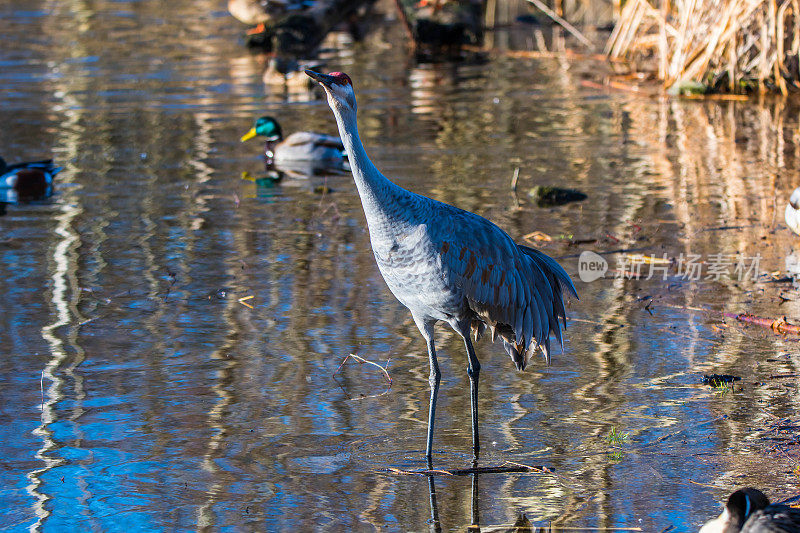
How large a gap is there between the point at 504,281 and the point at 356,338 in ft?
7.05

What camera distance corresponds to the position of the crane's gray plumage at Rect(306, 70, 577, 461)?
18.0ft

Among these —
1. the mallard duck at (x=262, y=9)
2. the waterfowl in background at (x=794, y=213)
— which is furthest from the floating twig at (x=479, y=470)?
the mallard duck at (x=262, y=9)

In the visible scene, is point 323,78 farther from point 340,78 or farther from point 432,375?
point 432,375

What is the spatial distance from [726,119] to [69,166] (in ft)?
28.5

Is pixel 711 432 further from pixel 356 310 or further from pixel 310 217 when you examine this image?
pixel 310 217

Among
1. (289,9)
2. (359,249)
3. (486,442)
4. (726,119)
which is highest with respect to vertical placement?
(289,9)

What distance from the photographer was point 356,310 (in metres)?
8.27

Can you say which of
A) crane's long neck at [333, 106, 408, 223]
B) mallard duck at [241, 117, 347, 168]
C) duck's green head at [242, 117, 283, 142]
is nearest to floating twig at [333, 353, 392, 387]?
crane's long neck at [333, 106, 408, 223]

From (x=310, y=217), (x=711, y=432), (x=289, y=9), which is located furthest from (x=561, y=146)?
(x=289, y=9)

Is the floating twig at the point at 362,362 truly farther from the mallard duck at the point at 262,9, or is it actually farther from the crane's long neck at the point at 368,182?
the mallard duck at the point at 262,9

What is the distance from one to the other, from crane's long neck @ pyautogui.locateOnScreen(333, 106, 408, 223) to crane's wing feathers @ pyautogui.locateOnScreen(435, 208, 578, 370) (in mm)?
308

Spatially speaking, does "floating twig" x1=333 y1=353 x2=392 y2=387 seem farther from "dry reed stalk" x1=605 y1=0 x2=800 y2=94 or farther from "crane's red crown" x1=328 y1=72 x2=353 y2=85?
"dry reed stalk" x1=605 y1=0 x2=800 y2=94

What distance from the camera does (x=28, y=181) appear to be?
11.9m

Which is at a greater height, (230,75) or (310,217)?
(230,75)
